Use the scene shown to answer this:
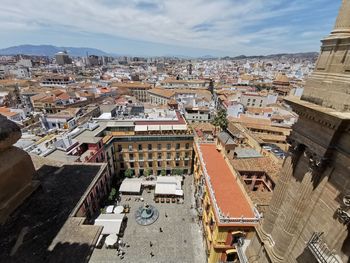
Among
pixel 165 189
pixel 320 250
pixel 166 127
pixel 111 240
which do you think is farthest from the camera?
pixel 166 127

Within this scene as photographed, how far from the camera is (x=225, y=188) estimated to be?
26922 mm

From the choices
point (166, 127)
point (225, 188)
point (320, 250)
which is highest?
point (320, 250)

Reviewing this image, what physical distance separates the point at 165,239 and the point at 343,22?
3181 centimetres

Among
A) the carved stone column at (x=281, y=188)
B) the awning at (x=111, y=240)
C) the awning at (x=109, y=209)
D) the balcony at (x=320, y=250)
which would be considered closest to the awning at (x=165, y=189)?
the awning at (x=109, y=209)

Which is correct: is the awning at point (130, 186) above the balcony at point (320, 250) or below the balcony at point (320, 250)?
below

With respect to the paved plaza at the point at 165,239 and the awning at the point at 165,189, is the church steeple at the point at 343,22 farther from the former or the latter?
the awning at the point at 165,189

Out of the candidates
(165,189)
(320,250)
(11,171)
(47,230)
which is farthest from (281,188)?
(165,189)

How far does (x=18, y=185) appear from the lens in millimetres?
5855

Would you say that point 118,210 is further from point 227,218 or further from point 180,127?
point 180,127

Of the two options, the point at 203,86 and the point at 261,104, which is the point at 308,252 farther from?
the point at 203,86

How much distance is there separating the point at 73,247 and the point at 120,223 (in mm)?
28661

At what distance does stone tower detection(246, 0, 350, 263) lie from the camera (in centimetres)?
870

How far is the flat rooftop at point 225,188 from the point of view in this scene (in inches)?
908

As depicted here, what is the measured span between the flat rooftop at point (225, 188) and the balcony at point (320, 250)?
12.8 meters
